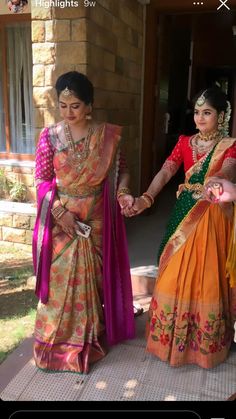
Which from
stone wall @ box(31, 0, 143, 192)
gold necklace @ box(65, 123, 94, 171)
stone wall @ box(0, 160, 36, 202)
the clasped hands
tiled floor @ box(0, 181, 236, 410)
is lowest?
tiled floor @ box(0, 181, 236, 410)

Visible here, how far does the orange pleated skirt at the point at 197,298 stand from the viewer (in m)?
2.41

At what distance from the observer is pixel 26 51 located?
538cm

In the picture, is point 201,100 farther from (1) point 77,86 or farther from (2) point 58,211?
(2) point 58,211

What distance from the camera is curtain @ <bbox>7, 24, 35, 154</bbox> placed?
5355 mm

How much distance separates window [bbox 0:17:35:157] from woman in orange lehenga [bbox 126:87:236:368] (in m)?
3.60

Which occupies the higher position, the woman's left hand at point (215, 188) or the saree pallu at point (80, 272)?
the woman's left hand at point (215, 188)

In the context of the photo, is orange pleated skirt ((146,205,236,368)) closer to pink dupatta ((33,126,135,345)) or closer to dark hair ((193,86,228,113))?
pink dupatta ((33,126,135,345))

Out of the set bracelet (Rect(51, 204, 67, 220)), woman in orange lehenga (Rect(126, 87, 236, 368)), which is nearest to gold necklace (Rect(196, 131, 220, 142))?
woman in orange lehenga (Rect(126, 87, 236, 368))

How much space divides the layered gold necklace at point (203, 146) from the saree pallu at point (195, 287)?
38 millimetres

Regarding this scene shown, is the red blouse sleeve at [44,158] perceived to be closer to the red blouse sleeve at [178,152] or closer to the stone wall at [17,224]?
the red blouse sleeve at [178,152]

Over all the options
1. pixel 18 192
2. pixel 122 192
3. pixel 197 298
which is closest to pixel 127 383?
pixel 197 298

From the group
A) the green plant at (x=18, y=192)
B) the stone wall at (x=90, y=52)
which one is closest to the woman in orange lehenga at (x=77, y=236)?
the stone wall at (x=90, y=52)

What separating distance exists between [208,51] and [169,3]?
5.75m

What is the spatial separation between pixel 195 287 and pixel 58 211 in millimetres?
946
